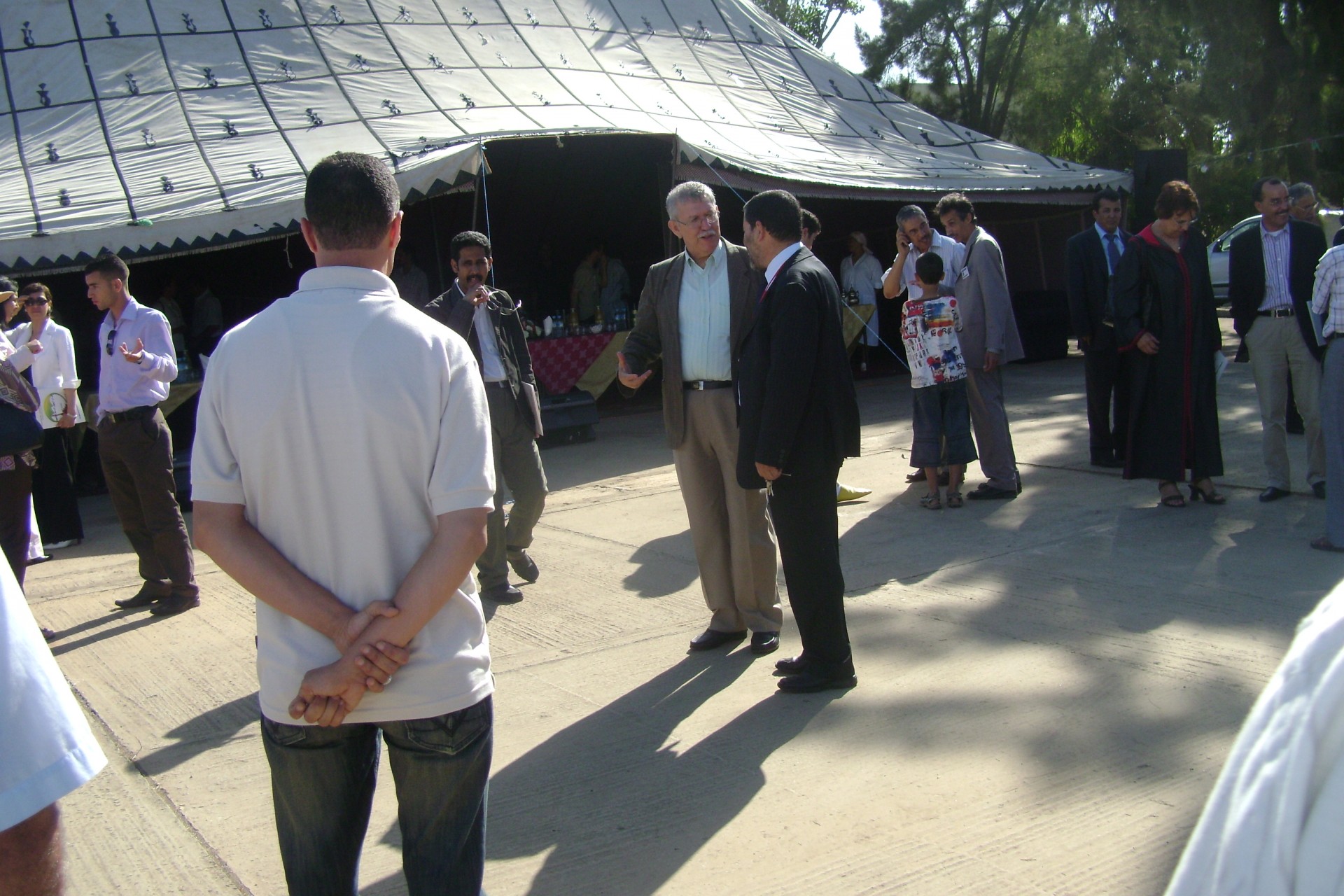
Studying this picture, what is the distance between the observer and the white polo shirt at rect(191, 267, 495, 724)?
197 cm

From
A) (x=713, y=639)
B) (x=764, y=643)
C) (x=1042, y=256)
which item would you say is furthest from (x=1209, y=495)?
(x=1042, y=256)

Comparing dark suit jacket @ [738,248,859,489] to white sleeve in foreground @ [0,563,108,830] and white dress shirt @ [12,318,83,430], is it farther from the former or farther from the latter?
white dress shirt @ [12,318,83,430]

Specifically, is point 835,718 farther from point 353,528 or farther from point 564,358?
point 564,358

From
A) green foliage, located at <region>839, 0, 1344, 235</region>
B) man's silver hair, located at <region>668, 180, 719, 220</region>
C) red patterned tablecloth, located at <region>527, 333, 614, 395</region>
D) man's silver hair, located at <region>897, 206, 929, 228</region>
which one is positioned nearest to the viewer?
man's silver hair, located at <region>668, 180, 719, 220</region>

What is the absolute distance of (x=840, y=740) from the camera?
3.70 metres

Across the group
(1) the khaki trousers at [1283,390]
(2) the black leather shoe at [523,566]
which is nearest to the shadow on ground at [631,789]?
(2) the black leather shoe at [523,566]

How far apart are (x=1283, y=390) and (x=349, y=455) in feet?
20.4

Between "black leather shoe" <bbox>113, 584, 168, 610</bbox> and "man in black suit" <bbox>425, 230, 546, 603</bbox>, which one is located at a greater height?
"man in black suit" <bbox>425, 230, 546, 603</bbox>

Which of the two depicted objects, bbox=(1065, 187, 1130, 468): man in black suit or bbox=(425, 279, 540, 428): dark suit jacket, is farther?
bbox=(1065, 187, 1130, 468): man in black suit

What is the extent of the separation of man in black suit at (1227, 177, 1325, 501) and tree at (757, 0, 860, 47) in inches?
1676

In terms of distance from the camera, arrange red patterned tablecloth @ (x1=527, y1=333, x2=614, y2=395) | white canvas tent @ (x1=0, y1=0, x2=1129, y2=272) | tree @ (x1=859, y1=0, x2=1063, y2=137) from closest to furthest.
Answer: white canvas tent @ (x1=0, y1=0, x2=1129, y2=272) → red patterned tablecloth @ (x1=527, y1=333, x2=614, y2=395) → tree @ (x1=859, y1=0, x2=1063, y2=137)

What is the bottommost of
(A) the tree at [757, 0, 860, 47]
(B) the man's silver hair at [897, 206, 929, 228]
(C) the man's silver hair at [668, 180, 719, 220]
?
(B) the man's silver hair at [897, 206, 929, 228]

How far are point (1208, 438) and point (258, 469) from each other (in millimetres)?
5774

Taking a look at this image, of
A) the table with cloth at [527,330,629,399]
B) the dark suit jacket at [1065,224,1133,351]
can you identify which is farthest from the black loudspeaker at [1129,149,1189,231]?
the table with cloth at [527,330,629,399]
